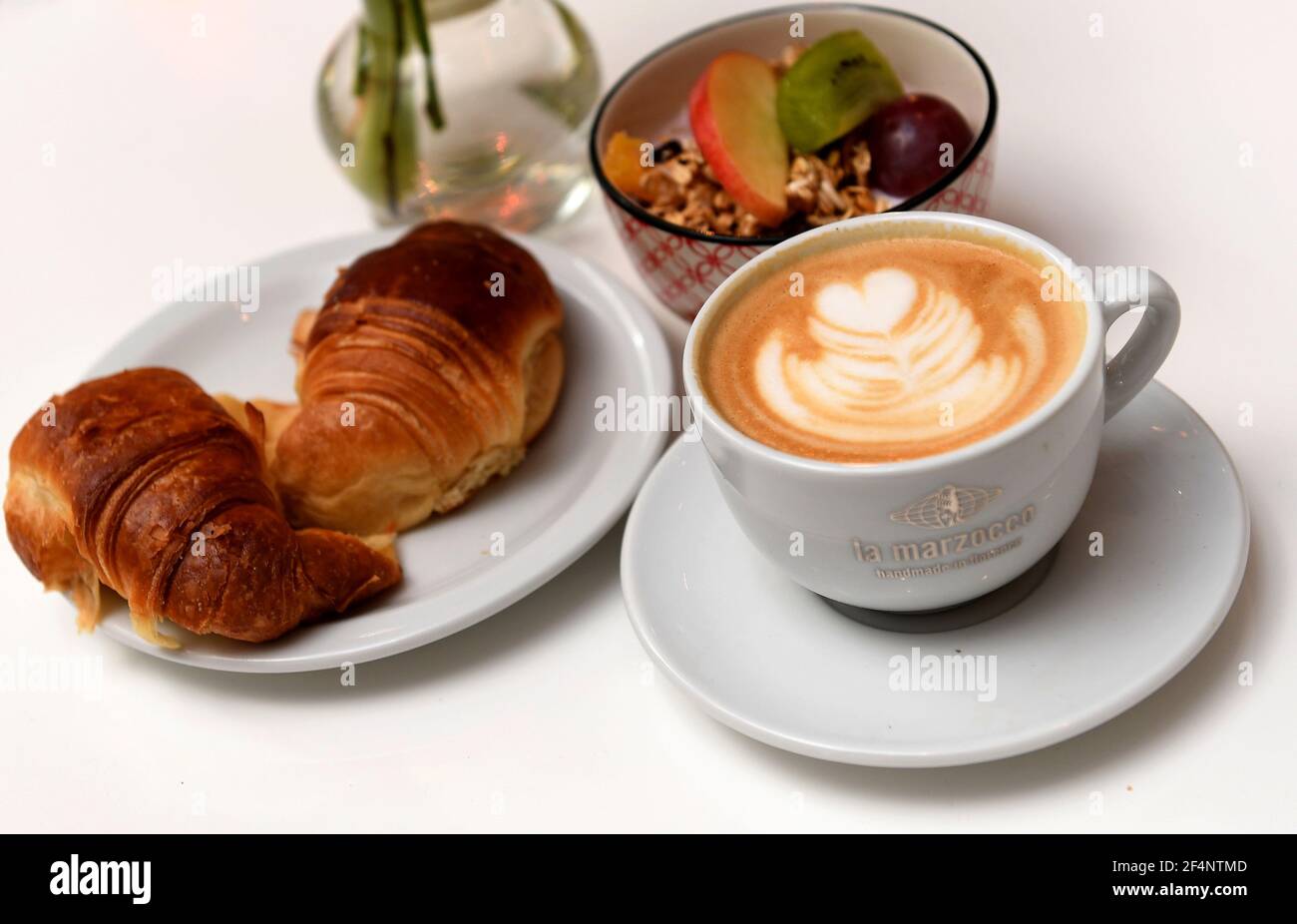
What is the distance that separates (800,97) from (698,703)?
2.68ft

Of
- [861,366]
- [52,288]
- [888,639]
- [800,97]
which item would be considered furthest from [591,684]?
[52,288]

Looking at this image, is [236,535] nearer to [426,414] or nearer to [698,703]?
[426,414]

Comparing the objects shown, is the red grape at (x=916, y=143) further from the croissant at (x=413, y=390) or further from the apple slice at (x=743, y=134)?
the croissant at (x=413, y=390)

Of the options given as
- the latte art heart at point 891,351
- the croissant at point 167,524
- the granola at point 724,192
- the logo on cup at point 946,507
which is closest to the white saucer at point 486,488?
the croissant at point 167,524

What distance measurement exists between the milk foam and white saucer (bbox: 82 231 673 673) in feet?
1.03

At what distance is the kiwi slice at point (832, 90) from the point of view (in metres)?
1.65

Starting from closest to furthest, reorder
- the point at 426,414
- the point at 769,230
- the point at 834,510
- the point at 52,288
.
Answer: the point at 834,510 → the point at 426,414 → the point at 769,230 → the point at 52,288

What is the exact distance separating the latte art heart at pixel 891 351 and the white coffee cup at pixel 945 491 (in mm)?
25

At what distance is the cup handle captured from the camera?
1147 millimetres

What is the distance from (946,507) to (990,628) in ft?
0.63

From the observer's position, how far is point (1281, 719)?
3.81ft

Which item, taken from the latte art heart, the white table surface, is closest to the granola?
the white table surface

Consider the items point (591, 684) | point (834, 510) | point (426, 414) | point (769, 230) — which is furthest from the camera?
point (769, 230)

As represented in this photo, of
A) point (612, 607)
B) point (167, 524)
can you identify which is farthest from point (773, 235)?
point (167, 524)
